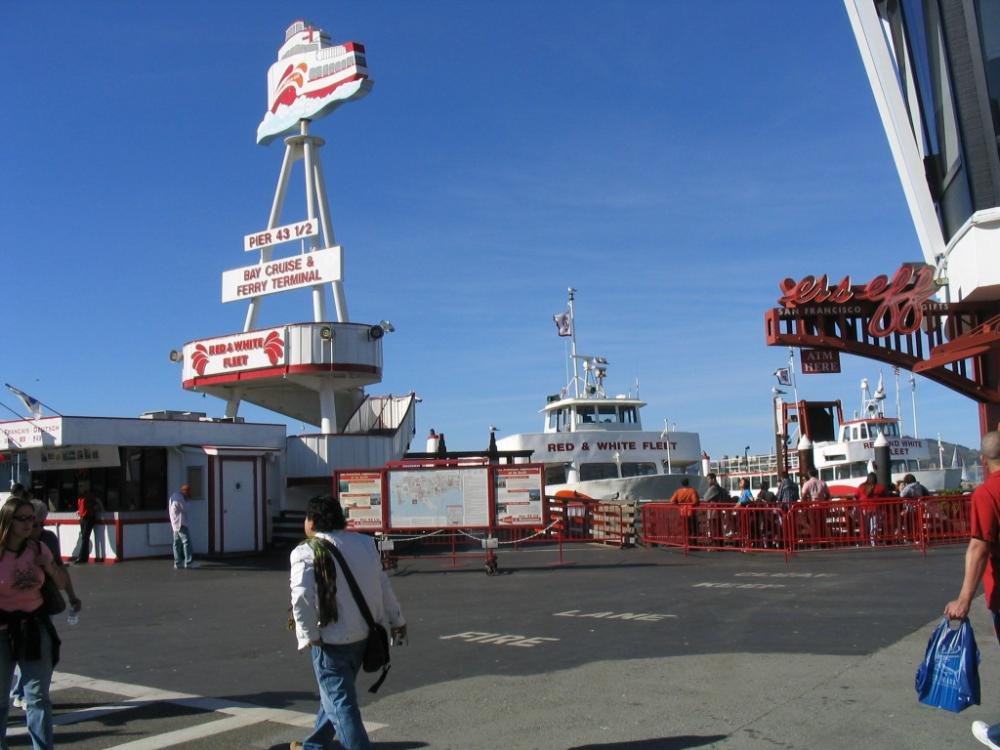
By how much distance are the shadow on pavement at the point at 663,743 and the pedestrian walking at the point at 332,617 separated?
155cm

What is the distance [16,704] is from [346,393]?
21.8 metres

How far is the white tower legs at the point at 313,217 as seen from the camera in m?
26.4

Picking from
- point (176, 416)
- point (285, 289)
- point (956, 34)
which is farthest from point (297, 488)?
point (956, 34)

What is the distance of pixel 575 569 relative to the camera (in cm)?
1762

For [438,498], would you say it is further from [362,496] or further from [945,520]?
[945,520]

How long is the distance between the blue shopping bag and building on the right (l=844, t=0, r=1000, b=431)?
13926 millimetres

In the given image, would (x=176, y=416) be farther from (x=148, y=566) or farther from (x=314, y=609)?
(x=314, y=609)

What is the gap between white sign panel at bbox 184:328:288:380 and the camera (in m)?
25.8

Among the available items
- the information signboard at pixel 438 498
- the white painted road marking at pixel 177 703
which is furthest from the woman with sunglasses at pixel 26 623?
the information signboard at pixel 438 498

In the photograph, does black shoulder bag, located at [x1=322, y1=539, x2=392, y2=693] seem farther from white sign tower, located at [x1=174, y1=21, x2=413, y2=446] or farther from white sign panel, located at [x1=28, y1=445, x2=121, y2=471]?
white sign tower, located at [x1=174, y1=21, x2=413, y2=446]

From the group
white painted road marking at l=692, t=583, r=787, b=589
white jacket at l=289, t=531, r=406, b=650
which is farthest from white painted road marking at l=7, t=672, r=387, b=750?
white painted road marking at l=692, t=583, r=787, b=589

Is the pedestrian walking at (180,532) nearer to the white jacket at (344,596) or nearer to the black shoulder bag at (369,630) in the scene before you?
the white jacket at (344,596)

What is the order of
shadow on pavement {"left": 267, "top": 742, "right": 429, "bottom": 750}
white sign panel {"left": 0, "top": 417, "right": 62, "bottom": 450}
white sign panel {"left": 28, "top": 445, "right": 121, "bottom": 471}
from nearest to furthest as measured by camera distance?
shadow on pavement {"left": 267, "top": 742, "right": 429, "bottom": 750} < white sign panel {"left": 0, "top": 417, "right": 62, "bottom": 450} < white sign panel {"left": 28, "top": 445, "right": 121, "bottom": 471}

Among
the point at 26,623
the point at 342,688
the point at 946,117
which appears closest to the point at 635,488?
the point at 946,117
